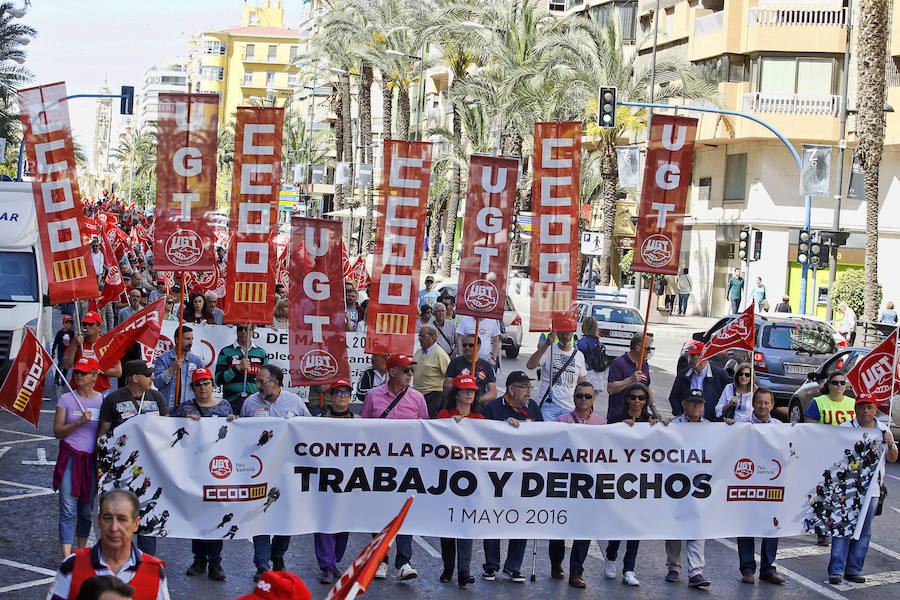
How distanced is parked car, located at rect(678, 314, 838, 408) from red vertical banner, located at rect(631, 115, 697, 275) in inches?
314

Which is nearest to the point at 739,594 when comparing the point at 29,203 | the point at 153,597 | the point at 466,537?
the point at 466,537

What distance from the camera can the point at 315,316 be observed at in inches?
400

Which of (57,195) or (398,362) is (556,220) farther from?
(57,195)

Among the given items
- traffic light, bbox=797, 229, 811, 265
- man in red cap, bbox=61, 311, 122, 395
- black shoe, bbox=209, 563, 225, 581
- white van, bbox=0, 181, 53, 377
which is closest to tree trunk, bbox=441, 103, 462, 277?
traffic light, bbox=797, 229, 811, 265

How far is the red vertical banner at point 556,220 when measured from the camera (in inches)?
419

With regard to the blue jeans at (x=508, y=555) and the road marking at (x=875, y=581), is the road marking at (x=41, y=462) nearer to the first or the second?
the blue jeans at (x=508, y=555)

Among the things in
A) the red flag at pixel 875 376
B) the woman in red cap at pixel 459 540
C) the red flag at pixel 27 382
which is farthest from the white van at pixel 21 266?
the red flag at pixel 875 376

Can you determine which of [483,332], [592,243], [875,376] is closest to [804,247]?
[592,243]

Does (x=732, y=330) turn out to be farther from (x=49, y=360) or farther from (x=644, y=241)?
(x=49, y=360)

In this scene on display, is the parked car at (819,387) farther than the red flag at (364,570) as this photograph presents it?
Yes

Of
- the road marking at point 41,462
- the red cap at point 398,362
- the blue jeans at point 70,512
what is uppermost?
the red cap at point 398,362

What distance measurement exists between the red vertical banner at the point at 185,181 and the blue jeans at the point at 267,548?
10.4 ft

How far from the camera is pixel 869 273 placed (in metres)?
29.5

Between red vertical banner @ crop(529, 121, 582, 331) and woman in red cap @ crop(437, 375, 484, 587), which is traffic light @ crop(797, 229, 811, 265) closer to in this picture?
red vertical banner @ crop(529, 121, 582, 331)
